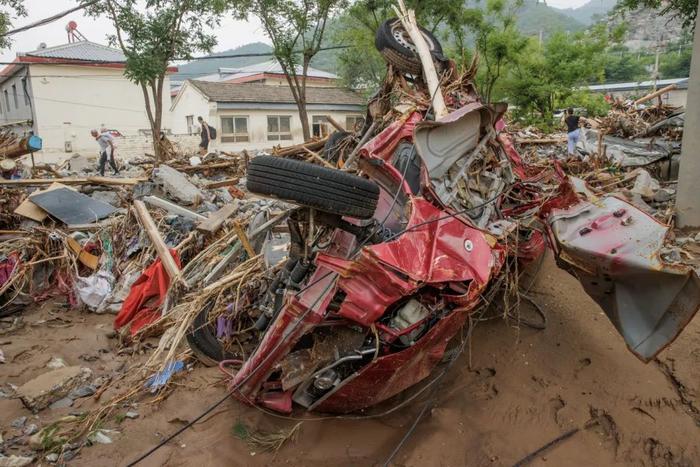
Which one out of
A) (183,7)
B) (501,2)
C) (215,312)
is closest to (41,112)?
(183,7)

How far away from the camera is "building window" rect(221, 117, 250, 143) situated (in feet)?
82.7

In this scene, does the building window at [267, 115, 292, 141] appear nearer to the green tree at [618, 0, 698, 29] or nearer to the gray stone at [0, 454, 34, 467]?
the green tree at [618, 0, 698, 29]

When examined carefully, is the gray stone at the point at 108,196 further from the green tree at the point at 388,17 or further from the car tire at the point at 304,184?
the car tire at the point at 304,184

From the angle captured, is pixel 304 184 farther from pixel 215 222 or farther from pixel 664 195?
Answer: pixel 664 195

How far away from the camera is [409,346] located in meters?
2.83

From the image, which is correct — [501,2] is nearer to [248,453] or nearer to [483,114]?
[483,114]

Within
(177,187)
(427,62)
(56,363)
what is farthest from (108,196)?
(427,62)

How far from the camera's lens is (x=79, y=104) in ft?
78.8

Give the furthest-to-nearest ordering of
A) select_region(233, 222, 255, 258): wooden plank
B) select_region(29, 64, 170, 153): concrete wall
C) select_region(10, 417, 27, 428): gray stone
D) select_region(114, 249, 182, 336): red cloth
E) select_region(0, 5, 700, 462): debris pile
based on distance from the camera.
Answer: select_region(29, 64, 170, 153): concrete wall → select_region(114, 249, 182, 336): red cloth → select_region(233, 222, 255, 258): wooden plank → select_region(10, 417, 27, 428): gray stone → select_region(0, 5, 700, 462): debris pile

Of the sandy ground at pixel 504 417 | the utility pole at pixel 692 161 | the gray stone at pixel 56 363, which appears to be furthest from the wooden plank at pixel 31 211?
the utility pole at pixel 692 161

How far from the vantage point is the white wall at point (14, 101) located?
24809mm

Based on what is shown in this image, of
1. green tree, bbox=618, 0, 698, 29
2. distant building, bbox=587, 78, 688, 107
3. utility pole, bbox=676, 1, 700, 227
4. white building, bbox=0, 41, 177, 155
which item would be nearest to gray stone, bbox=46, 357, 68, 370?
utility pole, bbox=676, 1, 700, 227

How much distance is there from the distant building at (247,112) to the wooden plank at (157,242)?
61.5ft

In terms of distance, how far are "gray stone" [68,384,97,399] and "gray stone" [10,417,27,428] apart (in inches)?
15.1
